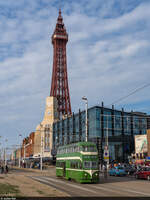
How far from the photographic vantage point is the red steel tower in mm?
134000

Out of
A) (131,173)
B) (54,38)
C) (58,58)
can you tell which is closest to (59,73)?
(58,58)

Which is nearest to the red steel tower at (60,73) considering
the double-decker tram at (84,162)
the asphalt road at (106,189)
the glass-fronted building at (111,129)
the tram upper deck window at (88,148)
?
the glass-fronted building at (111,129)

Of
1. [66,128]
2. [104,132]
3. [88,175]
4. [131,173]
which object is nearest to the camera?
[88,175]

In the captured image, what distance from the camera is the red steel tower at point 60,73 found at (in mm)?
134000

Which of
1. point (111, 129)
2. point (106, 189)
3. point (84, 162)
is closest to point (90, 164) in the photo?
point (84, 162)

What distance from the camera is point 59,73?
462 feet

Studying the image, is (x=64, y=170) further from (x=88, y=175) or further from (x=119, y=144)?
(x=119, y=144)

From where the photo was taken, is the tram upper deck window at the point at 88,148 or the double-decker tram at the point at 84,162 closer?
the double-decker tram at the point at 84,162

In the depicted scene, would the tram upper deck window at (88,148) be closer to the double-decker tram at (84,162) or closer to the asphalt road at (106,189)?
the double-decker tram at (84,162)

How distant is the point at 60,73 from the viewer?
141 meters

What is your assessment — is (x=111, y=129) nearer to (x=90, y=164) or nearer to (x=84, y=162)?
(x=90, y=164)

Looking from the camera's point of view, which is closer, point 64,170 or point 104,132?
point 64,170

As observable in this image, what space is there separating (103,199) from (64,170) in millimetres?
16325

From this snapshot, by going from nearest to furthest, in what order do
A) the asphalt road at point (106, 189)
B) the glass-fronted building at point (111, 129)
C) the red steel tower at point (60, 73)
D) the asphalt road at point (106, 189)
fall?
the asphalt road at point (106, 189) < the asphalt road at point (106, 189) < the glass-fronted building at point (111, 129) < the red steel tower at point (60, 73)
